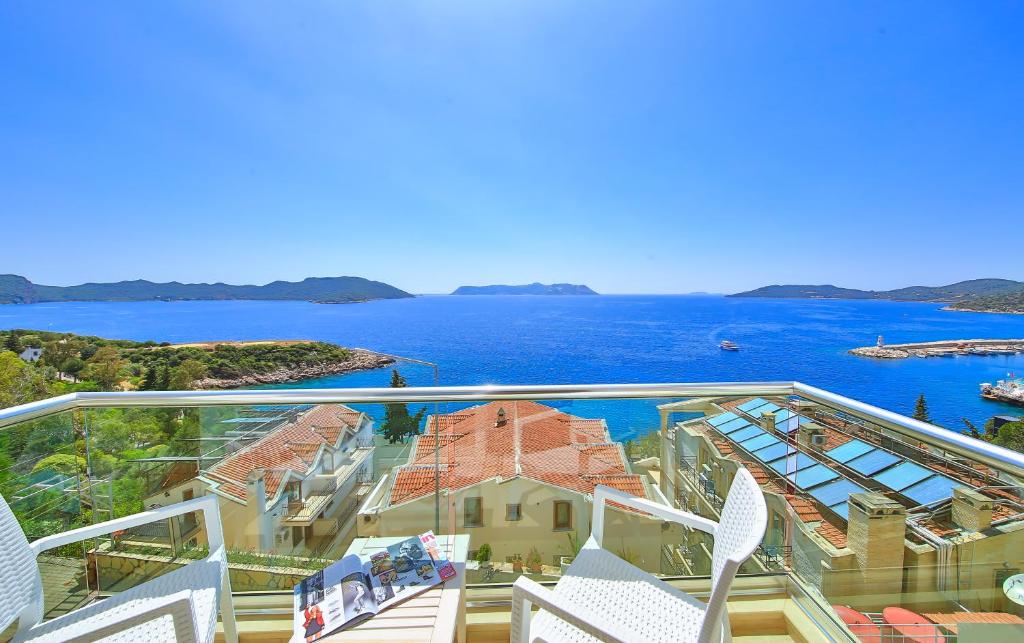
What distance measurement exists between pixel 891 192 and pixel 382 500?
42655 mm

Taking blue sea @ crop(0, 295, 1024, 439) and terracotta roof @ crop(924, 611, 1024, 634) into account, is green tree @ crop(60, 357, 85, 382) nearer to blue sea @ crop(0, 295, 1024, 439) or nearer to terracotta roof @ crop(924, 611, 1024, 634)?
blue sea @ crop(0, 295, 1024, 439)

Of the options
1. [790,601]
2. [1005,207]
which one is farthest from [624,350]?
[790,601]

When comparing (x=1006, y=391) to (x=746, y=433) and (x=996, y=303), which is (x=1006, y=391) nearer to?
(x=996, y=303)

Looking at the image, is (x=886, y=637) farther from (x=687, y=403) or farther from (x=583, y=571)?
(x=583, y=571)

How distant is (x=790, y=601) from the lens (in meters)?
1.91

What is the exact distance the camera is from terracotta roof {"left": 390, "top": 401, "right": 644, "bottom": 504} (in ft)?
6.59

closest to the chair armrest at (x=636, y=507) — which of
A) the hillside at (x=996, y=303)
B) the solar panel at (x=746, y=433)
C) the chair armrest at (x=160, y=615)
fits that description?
the solar panel at (x=746, y=433)

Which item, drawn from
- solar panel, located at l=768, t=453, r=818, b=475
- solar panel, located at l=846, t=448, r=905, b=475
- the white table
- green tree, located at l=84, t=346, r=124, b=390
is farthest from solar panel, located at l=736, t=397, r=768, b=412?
green tree, located at l=84, t=346, r=124, b=390

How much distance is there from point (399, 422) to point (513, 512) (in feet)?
2.24

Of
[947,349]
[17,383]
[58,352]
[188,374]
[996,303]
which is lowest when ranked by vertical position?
[947,349]

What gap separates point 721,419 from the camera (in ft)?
6.56

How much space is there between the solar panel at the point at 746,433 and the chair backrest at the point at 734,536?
0.71 metres

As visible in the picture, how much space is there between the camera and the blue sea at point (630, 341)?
1375 inches

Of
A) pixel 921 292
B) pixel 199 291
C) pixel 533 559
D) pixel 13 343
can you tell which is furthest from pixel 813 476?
pixel 921 292
